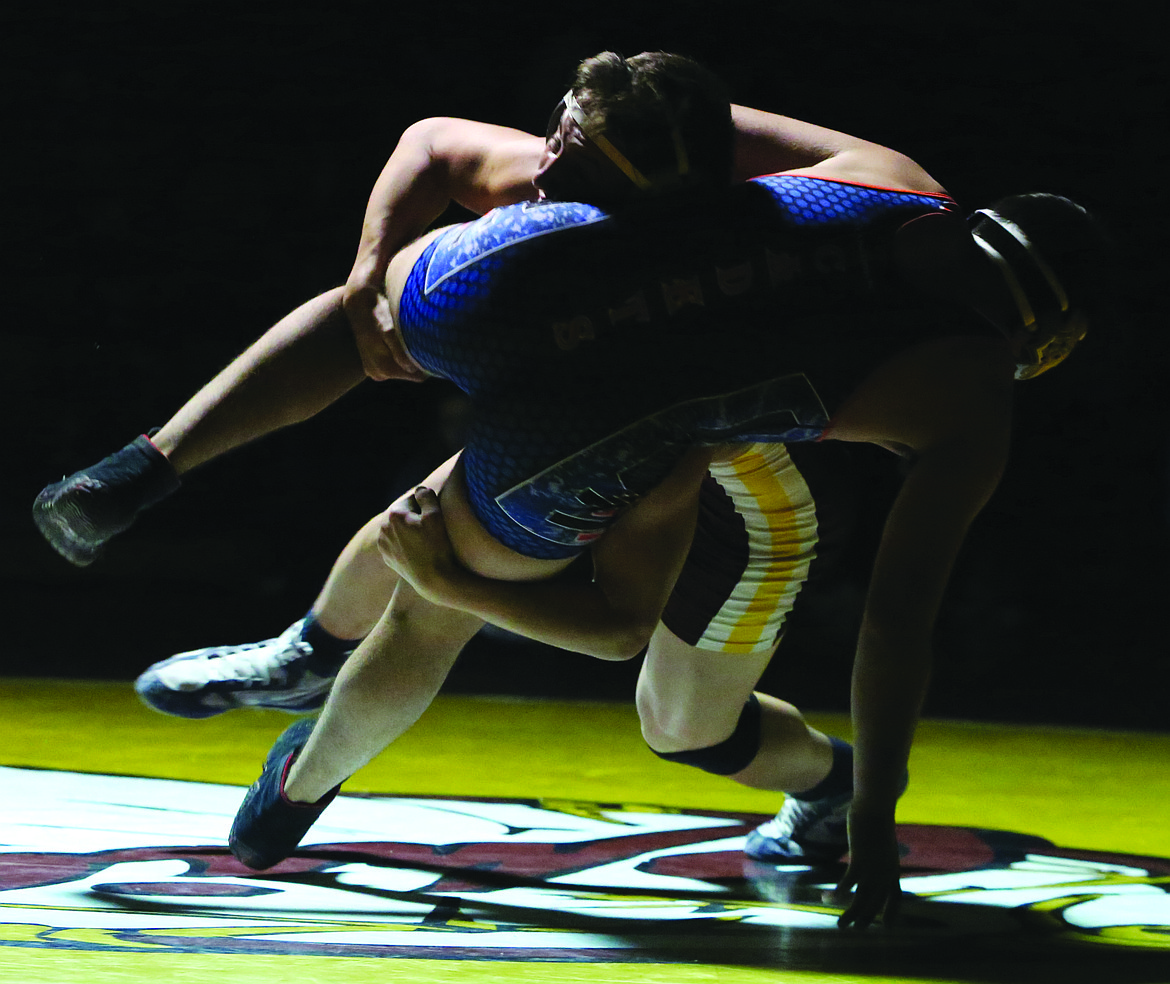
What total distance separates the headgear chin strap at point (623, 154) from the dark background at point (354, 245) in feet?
8.55

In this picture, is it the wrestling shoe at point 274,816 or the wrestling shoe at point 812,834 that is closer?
the wrestling shoe at point 274,816

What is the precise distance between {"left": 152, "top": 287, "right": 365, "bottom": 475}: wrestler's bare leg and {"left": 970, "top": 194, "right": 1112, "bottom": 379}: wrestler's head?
66 cm

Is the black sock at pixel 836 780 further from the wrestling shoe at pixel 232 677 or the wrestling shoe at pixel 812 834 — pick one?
the wrestling shoe at pixel 232 677

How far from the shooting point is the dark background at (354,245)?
3.88 meters

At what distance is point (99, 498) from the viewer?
1.45 metres

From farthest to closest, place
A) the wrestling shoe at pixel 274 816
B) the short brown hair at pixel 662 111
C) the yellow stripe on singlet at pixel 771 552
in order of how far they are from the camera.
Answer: the yellow stripe on singlet at pixel 771 552 → the wrestling shoe at pixel 274 816 → the short brown hair at pixel 662 111

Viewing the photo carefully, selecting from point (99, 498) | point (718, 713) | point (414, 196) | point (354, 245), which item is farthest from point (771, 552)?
point (354, 245)

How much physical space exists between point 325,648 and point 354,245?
2.64m

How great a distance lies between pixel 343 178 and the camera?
13.9 ft

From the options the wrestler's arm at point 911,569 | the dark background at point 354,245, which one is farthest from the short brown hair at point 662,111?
the dark background at point 354,245

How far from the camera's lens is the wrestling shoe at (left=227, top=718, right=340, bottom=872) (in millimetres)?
1602

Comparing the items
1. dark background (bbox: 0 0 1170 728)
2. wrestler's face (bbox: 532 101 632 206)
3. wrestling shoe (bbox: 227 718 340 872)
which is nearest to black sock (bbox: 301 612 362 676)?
wrestling shoe (bbox: 227 718 340 872)

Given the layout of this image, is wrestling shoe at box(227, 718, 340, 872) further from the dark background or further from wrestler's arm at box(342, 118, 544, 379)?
the dark background

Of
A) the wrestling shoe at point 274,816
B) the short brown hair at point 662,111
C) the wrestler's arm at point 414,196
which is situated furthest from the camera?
the wrestling shoe at point 274,816
